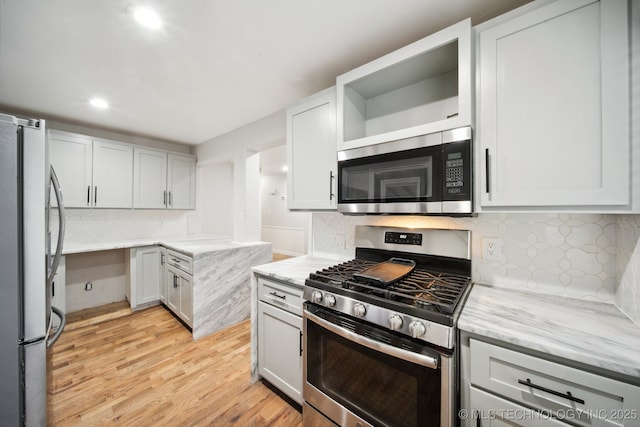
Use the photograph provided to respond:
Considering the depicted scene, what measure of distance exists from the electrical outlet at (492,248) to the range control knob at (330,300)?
3.14 ft

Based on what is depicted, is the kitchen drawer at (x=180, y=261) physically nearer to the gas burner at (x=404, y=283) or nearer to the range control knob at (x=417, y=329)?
the gas burner at (x=404, y=283)

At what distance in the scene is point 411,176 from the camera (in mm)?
1360

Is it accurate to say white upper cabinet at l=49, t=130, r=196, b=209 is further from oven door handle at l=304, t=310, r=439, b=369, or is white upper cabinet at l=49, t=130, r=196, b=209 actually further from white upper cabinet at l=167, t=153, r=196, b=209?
oven door handle at l=304, t=310, r=439, b=369

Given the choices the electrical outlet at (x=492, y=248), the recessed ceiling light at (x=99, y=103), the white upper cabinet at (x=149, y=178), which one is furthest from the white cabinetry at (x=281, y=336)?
the white upper cabinet at (x=149, y=178)

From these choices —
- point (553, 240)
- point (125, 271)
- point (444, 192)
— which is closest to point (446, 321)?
point (444, 192)

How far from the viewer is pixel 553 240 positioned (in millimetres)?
1259

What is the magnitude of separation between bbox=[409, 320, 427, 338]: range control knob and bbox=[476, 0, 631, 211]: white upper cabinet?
0.66 meters

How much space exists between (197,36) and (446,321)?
2.09 meters

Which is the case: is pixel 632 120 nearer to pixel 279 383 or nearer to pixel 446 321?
pixel 446 321

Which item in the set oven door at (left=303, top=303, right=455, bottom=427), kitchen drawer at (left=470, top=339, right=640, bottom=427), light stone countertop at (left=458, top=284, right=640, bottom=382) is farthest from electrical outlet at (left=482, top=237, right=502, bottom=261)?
oven door at (left=303, top=303, right=455, bottom=427)

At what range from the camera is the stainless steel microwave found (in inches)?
47.2

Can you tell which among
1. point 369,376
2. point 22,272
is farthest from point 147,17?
point 369,376

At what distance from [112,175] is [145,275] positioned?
139cm

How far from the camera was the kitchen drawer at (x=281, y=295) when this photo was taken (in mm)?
1558
